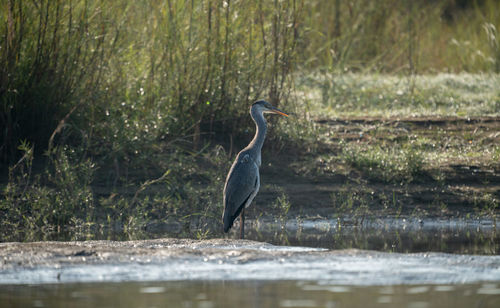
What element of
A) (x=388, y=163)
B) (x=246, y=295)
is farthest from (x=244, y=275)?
(x=388, y=163)

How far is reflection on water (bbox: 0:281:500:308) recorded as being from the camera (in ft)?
15.5

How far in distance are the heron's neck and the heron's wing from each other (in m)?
0.34

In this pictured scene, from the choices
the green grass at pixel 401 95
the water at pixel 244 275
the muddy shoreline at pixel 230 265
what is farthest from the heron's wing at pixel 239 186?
the green grass at pixel 401 95

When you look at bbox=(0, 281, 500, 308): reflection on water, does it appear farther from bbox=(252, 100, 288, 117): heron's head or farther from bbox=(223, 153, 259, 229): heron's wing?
bbox=(252, 100, 288, 117): heron's head

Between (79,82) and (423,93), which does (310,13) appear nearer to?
(423,93)

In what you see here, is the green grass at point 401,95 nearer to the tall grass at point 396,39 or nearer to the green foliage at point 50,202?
the tall grass at point 396,39

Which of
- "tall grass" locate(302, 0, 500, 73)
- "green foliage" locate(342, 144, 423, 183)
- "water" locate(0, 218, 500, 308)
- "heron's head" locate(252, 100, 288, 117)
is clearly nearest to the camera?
"water" locate(0, 218, 500, 308)

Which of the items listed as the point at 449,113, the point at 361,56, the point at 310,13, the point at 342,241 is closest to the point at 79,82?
the point at 342,241

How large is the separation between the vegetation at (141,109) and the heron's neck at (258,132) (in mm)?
586

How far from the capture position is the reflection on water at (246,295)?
15.5ft

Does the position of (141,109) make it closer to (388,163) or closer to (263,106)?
(263,106)

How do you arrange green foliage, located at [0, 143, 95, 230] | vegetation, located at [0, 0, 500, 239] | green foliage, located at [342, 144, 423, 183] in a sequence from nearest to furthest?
green foliage, located at [0, 143, 95, 230] < vegetation, located at [0, 0, 500, 239] < green foliage, located at [342, 144, 423, 183]

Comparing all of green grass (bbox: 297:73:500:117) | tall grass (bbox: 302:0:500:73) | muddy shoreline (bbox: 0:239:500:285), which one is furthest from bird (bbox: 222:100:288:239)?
tall grass (bbox: 302:0:500:73)

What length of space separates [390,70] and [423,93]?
272 cm
